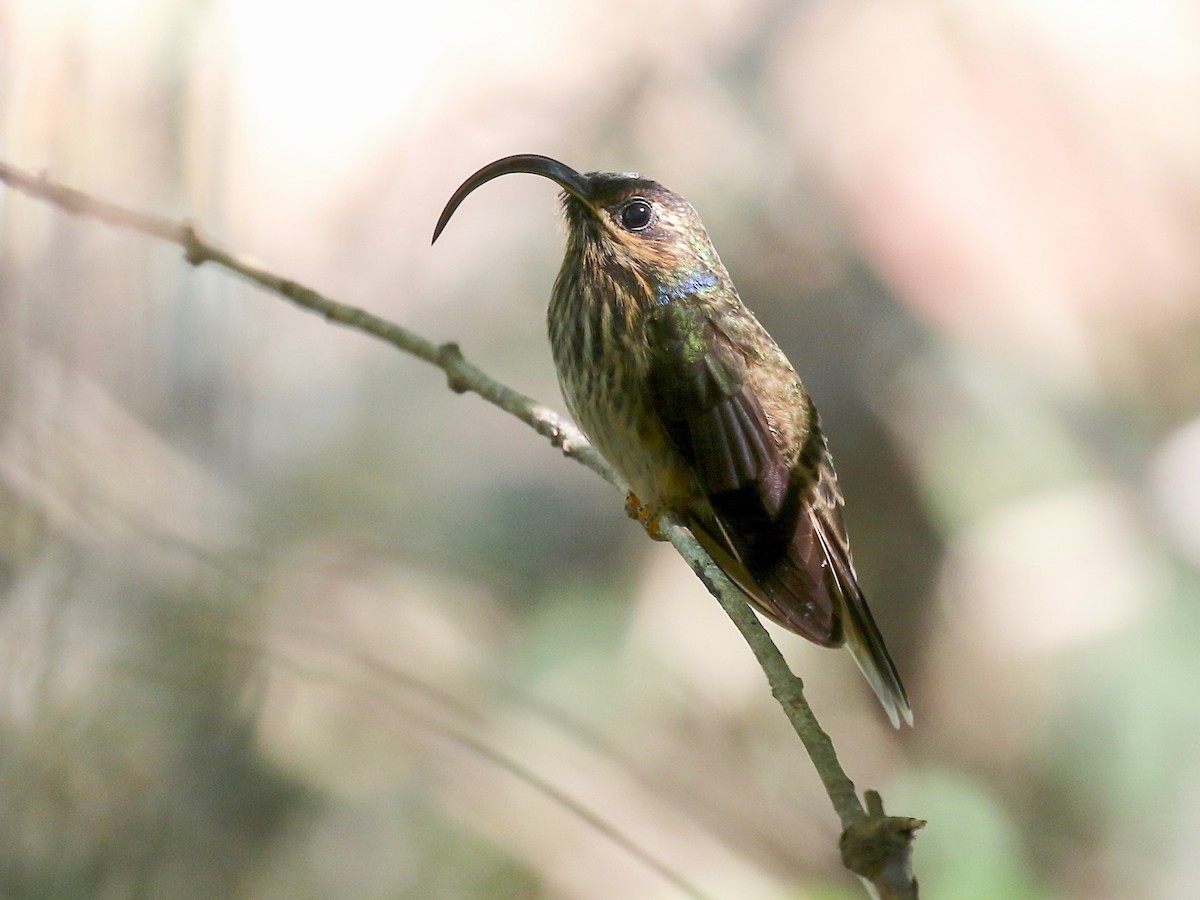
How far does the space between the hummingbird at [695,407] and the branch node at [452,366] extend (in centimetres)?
24

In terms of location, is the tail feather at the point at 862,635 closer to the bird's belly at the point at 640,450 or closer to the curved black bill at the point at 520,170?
the bird's belly at the point at 640,450

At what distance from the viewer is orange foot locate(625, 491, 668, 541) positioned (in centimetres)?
216

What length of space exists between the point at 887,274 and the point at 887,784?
5.65 ft

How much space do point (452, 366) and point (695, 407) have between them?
46cm

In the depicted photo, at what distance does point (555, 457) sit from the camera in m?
3.60

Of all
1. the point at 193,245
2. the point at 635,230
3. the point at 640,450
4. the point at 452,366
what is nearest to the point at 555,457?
the point at 635,230

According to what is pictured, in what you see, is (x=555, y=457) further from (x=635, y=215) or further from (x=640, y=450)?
(x=640, y=450)

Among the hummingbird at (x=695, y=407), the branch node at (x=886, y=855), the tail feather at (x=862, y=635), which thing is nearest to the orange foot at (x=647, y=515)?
the hummingbird at (x=695, y=407)

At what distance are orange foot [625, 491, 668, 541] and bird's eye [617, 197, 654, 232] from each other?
1.91ft

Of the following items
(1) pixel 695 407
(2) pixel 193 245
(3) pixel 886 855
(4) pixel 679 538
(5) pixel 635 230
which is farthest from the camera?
(5) pixel 635 230

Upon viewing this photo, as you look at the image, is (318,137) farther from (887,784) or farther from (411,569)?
(887,784)

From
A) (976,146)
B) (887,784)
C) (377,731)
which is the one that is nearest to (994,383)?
(976,146)

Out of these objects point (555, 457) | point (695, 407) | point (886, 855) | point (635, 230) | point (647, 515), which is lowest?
point (555, 457)

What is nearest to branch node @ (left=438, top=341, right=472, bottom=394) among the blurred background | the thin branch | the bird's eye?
the thin branch
